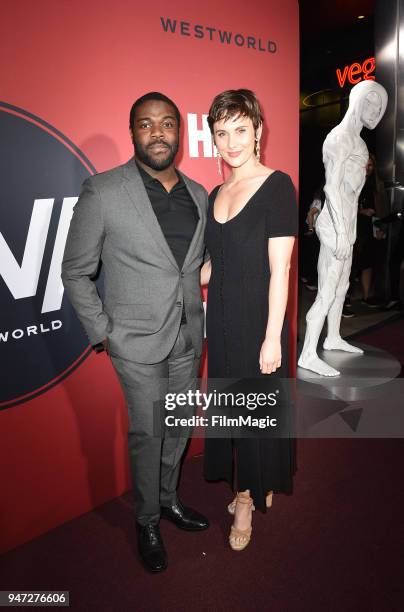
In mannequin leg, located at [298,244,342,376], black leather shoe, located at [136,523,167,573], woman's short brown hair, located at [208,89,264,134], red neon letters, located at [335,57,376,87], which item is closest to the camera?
woman's short brown hair, located at [208,89,264,134]

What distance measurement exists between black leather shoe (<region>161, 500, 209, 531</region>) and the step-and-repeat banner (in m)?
0.36

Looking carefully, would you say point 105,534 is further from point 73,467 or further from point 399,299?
point 399,299

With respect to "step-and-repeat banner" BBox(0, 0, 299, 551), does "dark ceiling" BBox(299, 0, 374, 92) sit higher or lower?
higher

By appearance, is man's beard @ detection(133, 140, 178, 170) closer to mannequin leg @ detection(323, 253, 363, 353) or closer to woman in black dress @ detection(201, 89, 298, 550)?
woman in black dress @ detection(201, 89, 298, 550)

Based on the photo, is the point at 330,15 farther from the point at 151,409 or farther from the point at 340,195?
the point at 151,409

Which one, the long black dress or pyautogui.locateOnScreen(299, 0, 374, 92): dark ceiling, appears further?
pyautogui.locateOnScreen(299, 0, 374, 92): dark ceiling

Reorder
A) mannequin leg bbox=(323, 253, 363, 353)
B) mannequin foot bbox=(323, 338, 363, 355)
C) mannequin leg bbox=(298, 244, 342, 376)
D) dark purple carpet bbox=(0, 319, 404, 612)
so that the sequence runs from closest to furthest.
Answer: dark purple carpet bbox=(0, 319, 404, 612) → mannequin leg bbox=(298, 244, 342, 376) → mannequin leg bbox=(323, 253, 363, 353) → mannequin foot bbox=(323, 338, 363, 355)

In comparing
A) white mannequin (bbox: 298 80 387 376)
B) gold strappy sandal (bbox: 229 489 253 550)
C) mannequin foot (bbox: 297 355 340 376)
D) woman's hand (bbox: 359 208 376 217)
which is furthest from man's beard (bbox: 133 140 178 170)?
woman's hand (bbox: 359 208 376 217)

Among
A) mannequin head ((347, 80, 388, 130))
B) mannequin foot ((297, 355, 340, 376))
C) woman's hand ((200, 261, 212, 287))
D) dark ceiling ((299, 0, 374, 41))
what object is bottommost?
mannequin foot ((297, 355, 340, 376))

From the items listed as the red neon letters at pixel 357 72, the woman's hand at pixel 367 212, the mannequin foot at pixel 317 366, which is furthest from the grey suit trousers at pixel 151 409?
the red neon letters at pixel 357 72

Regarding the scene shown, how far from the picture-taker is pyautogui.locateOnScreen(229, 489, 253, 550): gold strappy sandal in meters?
2.21

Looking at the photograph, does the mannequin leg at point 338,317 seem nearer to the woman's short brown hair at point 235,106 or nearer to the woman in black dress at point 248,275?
the woman in black dress at point 248,275

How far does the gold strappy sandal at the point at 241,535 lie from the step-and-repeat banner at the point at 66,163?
2.31ft

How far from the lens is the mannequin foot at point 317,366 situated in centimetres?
411
